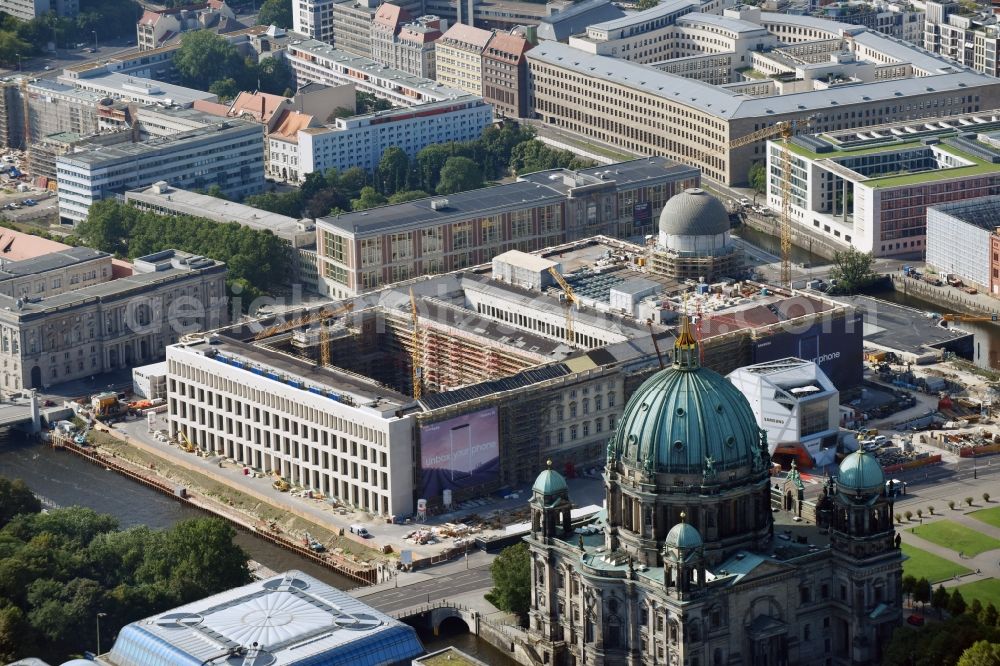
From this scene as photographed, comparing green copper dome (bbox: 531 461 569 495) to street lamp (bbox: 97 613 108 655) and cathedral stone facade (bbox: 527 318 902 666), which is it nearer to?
cathedral stone facade (bbox: 527 318 902 666)

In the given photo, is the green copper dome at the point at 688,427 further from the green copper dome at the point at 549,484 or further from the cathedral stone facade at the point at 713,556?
the green copper dome at the point at 549,484

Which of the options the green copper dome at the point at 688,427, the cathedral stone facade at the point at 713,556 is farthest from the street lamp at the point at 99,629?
the green copper dome at the point at 688,427

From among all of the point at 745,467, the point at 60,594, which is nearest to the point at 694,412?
the point at 745,467

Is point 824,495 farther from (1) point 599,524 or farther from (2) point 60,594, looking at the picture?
(2) point 60,594

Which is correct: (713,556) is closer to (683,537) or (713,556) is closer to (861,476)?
(683,537)

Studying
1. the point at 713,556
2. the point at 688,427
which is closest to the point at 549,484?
the point at 688,427

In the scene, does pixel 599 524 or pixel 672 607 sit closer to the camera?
pixel 672 607
